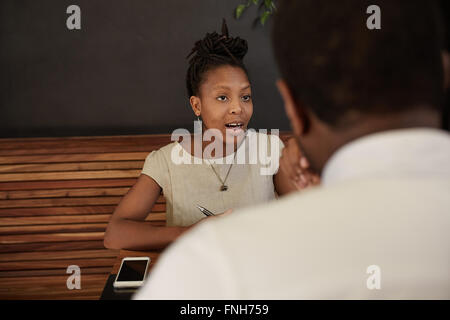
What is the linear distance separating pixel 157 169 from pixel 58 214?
1.20 metres

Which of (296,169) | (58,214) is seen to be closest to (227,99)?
(296,169)

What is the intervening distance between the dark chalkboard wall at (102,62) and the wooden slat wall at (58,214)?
0.39 m

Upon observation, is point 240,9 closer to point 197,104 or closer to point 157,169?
point 197,104

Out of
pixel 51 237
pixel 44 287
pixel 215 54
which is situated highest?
pixel 215 54

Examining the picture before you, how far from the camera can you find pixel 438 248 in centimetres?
43

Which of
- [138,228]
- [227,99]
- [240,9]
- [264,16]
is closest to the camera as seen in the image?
[138,228]

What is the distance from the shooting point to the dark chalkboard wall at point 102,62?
9.87ft

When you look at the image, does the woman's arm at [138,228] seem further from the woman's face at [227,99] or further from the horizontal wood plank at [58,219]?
the horizontal wood plank at [58,219]

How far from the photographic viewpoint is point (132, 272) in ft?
4.22

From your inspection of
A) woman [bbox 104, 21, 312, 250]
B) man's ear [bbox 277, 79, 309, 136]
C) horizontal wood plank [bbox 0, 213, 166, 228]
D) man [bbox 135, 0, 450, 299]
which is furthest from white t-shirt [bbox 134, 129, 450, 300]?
horizontal wood plank [bbox 0, 213, 166, 228]

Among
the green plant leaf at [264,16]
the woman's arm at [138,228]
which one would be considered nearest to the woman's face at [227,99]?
the woman's arm at [138,228]

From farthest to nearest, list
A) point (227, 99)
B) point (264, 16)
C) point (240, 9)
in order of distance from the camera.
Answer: point (240, 9), point (264, 16), point (227, 99)

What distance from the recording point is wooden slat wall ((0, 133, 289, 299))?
8.98 feet
